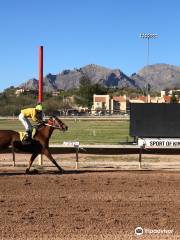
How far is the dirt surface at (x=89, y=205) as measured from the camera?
28.9ft

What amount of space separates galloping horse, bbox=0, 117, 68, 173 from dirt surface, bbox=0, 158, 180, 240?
0.71 meters

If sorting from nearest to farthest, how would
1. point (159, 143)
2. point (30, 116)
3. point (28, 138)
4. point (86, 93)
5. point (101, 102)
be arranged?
1. point (28, 138)
2. point (30, 116)
3. point (159, 143)
4. point (101, 102)
5. point (86, 93)

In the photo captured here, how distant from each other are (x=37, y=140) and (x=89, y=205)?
20.6ft

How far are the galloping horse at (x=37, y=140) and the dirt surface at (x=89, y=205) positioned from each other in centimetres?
71

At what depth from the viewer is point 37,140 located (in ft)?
56.6

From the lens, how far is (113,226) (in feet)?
30.1

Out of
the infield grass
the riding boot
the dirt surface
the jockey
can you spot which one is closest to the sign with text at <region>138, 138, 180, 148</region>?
the dirt surface

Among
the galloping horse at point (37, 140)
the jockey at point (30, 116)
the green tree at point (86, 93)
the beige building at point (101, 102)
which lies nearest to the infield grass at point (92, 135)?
the galloping horse at point (37, 140)

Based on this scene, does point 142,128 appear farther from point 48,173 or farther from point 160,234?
point 160,234

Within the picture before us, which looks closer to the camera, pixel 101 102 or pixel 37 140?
pixel 37 140

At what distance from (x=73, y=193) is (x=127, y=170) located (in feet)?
18.5

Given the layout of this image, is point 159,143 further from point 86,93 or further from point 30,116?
point 86,93

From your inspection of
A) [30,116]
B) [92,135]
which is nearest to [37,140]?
[30,116]

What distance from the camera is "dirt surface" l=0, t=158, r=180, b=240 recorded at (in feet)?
28.9
